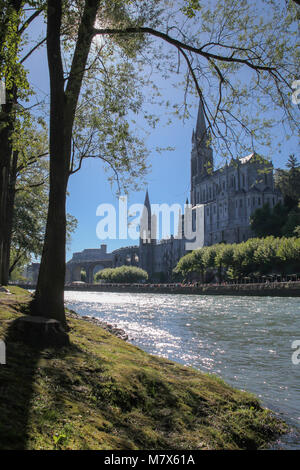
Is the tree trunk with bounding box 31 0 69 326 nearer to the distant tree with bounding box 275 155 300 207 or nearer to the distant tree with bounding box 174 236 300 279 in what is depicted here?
the distant tree with bounding box 174 236 300 279

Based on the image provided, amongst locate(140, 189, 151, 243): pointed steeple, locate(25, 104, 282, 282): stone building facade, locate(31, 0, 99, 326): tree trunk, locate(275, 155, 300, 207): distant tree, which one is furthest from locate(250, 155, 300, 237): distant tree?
locate(31, 0, 99, 326): tree trunk

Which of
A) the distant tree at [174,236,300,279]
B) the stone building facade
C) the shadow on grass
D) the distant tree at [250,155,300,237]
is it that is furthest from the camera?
the stone building facade

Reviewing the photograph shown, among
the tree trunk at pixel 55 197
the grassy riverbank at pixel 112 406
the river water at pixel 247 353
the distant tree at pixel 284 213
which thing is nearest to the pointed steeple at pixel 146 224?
the distant tree at pixel 284 213

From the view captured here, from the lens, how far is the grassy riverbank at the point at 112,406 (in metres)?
4.00

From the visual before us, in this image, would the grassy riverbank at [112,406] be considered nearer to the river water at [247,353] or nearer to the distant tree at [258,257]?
the river water at [247,353]

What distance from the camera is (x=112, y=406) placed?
16.9 feet

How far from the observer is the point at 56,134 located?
8.11m

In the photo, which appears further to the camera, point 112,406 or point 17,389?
point 112,406

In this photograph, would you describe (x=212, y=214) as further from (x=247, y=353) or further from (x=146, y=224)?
(x=247, y=353)

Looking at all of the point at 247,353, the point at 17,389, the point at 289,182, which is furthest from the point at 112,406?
the point at 289,182

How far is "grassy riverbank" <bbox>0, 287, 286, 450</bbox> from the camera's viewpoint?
4.00 metres

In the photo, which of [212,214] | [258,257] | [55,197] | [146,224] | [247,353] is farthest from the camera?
[146,224]
